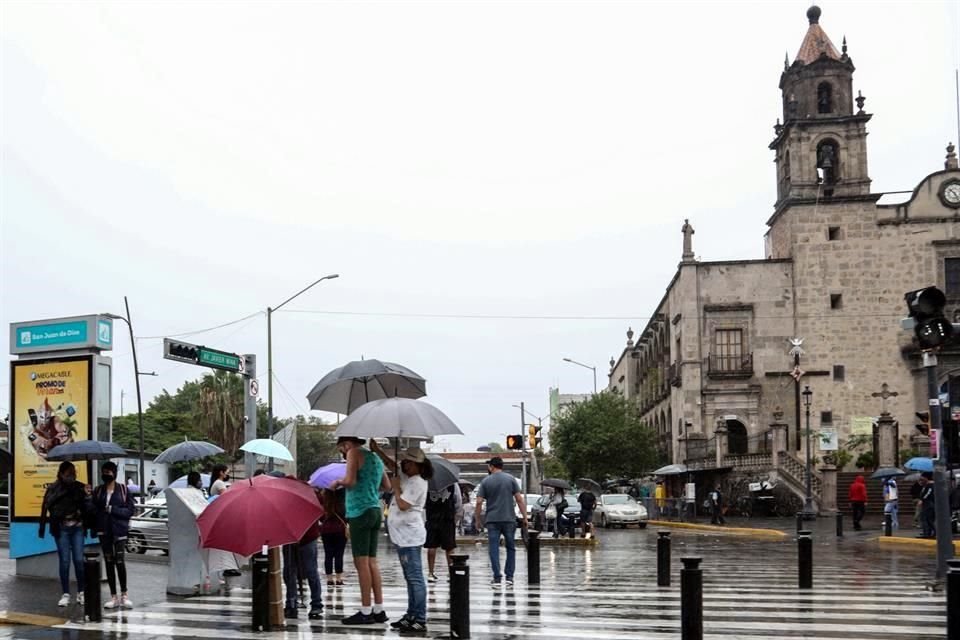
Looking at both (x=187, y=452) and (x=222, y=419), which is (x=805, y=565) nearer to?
(x=187, y=452)

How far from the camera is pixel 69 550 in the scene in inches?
544

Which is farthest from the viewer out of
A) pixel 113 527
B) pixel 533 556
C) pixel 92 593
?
pixel 533 556

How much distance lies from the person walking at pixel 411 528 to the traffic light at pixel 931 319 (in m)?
7.44

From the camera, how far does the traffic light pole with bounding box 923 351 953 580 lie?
15500mm

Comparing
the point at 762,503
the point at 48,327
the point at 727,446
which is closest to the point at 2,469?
the point at 48,327

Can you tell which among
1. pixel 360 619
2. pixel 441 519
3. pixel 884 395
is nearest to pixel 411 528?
pixel 360 619

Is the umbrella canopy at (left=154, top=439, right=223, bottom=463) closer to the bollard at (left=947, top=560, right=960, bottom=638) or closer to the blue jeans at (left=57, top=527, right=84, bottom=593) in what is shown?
the blue jeans at (left=57, top=527, right=84, bottom=593)

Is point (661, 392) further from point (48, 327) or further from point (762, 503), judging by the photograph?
point (48, 327)

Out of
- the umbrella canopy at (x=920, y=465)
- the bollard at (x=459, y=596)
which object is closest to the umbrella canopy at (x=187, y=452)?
the bollard at (x=459, y=596)

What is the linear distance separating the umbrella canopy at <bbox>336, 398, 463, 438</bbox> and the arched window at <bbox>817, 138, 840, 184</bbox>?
48.8 m

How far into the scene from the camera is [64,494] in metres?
13.6

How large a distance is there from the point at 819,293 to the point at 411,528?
49734mm

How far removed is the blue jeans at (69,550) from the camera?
13672 mm

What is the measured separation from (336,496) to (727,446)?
45357 mm
